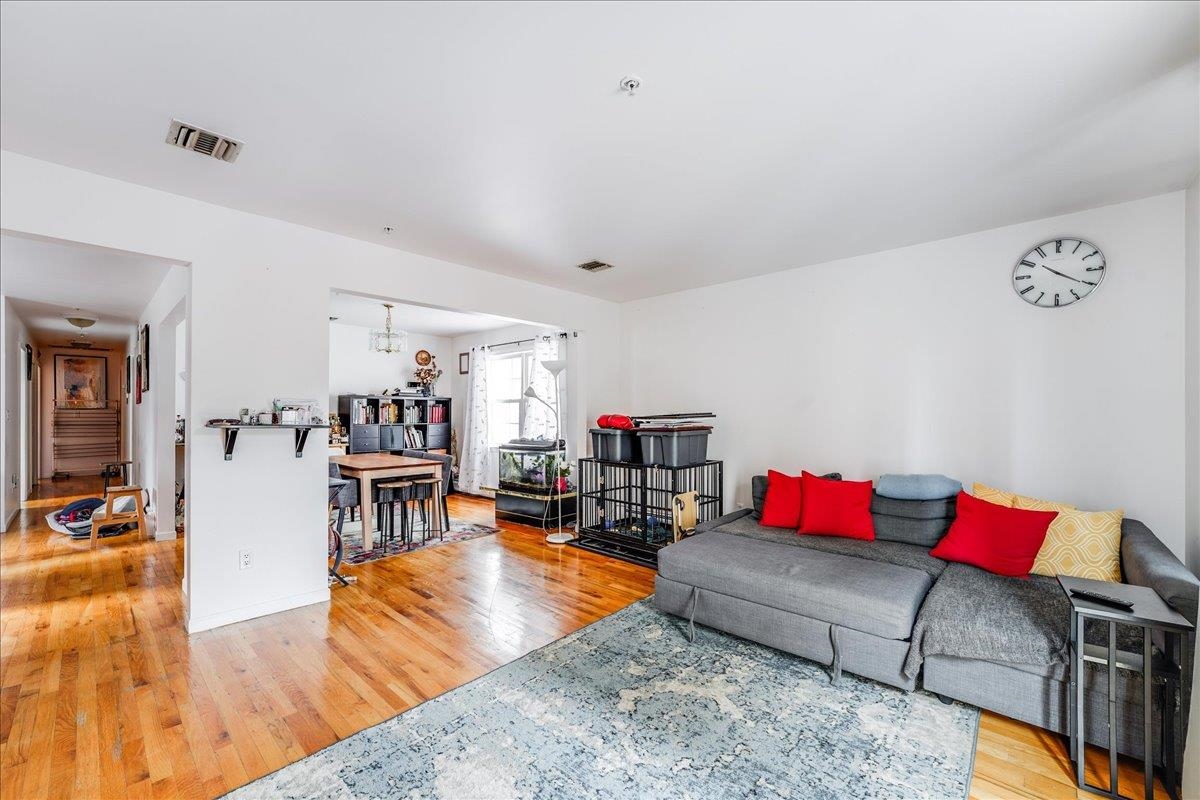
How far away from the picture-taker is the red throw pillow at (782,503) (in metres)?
3.48

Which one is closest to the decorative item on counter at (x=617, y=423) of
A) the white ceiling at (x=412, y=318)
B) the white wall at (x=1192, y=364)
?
the white ceiling at (x=412, y=318)

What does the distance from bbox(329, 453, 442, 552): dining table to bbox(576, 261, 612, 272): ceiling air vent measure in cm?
227

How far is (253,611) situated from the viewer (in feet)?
9.88

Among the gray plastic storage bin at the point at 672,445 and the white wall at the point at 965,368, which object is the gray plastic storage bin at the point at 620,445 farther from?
the white wall at the point at 965,368

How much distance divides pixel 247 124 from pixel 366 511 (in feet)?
10.2

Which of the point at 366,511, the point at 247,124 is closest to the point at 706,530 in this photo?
the point at 366,511

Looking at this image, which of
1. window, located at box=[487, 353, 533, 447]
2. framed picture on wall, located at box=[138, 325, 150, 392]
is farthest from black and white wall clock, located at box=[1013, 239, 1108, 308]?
framed picture on wall, located at box=[138, 325, 150, 392]

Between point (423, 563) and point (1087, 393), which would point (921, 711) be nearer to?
point (1087, 393)

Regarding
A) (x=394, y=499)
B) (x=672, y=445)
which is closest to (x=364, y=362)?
(x=394, y=499)

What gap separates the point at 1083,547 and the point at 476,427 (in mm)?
6181

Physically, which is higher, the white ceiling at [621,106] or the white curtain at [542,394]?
the white ceiling at [621,106]

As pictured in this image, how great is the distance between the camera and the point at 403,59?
5.43 feet

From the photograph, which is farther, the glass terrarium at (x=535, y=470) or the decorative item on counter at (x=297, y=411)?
the glass terrarium at (x=535, y=470)

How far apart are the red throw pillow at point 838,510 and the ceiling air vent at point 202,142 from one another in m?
3.66
